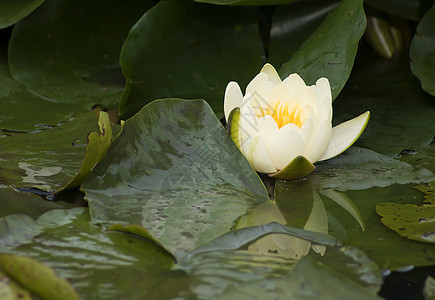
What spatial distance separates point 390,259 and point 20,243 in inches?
18.6

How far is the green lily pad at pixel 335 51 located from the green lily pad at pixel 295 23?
0.17 metres

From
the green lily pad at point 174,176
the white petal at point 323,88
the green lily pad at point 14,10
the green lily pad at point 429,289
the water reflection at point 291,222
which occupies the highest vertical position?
the green lily pad at point 14,10

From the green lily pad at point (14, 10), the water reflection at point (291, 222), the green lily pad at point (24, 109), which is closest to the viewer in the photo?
the water reflection at point (291, 222)

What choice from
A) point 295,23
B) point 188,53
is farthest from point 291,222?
point 295,23

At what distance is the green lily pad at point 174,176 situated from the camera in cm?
73

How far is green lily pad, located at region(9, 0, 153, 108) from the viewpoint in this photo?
48.8 inches

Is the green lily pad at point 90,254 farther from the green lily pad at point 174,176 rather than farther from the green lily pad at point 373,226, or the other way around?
the green lily pad at point 373,226

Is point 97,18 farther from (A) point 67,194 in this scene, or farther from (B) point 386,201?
(B) point 386,201

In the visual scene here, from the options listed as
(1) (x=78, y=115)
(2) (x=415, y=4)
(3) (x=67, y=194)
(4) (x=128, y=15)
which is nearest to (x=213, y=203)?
(3) (x=67, y=194)

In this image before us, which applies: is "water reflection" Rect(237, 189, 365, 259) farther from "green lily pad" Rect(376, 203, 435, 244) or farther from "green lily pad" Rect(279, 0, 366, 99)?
"green lily pad" Rect(279, 0, 366, 99)

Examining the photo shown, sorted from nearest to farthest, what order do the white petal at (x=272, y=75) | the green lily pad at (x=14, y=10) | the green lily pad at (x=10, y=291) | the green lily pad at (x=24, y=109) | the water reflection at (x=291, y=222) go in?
the green lily pad at (x=10, y=291), the water reflection at (x=291, y=222), the white petal at (x=272, y=75), the green lily pad at (x=24, y=109), the green lily pad at (x=14, y=10)

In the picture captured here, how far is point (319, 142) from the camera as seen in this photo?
2.71 ft

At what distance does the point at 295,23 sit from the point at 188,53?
290 mm

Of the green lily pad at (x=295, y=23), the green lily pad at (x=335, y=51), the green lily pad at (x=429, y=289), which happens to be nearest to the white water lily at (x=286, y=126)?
the green lily pad at (x=335, y=51)
